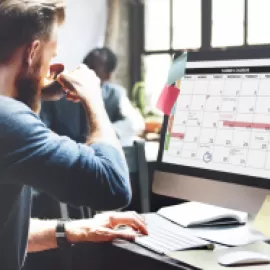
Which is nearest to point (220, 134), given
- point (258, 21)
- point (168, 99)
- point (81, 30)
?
point (168, 99)

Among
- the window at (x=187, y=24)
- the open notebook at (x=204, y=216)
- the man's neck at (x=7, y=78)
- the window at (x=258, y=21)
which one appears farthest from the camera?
the window at (x=187, y=24)

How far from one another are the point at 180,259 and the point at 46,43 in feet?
1.62

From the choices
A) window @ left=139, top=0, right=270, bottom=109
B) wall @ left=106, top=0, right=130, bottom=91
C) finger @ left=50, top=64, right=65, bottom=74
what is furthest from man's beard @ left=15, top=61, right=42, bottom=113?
wall @ left=106, top=0, right=130, bottom=91

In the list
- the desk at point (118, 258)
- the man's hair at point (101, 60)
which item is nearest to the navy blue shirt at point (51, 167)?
the desk at point (118, 258)

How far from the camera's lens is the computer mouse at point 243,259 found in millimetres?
1078

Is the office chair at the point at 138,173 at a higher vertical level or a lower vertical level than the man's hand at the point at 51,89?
lower

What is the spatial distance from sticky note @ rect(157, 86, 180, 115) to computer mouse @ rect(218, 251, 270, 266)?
0.46 metres

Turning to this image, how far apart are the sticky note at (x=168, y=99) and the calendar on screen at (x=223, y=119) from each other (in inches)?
0.6

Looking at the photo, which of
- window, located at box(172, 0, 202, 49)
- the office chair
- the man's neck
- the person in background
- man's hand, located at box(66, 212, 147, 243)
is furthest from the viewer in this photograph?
window, located at box(172, 0, 202, 49)

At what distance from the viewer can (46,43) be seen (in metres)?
1.20

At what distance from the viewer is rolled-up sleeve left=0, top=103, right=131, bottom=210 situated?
108cm

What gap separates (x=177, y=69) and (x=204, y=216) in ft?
1.17

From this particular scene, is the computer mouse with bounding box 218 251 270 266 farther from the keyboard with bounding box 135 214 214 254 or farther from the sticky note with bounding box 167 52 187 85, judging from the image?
the sticky note with bounding box 167 52 187 85

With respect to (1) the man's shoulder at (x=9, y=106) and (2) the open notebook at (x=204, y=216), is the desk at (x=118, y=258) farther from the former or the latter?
(1) the man's shoulder at (x=9, y=106)
